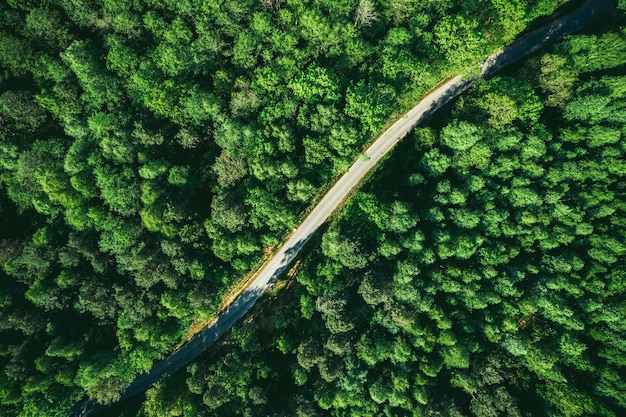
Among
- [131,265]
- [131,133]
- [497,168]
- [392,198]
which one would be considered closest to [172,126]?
[131,133]

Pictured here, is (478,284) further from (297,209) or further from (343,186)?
(297,209)

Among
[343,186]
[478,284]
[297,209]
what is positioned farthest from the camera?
[343,186]

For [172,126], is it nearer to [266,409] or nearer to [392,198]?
[392,198]

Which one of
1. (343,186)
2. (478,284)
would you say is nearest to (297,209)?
(343,186)

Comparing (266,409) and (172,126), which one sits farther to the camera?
(172,126)

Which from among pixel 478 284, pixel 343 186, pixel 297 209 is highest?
pixel 478 284

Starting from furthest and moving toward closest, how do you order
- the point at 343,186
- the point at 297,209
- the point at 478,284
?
the point at 343,186
the point at 297,209
the point at 478,284

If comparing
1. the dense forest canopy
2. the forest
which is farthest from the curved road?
the forest
